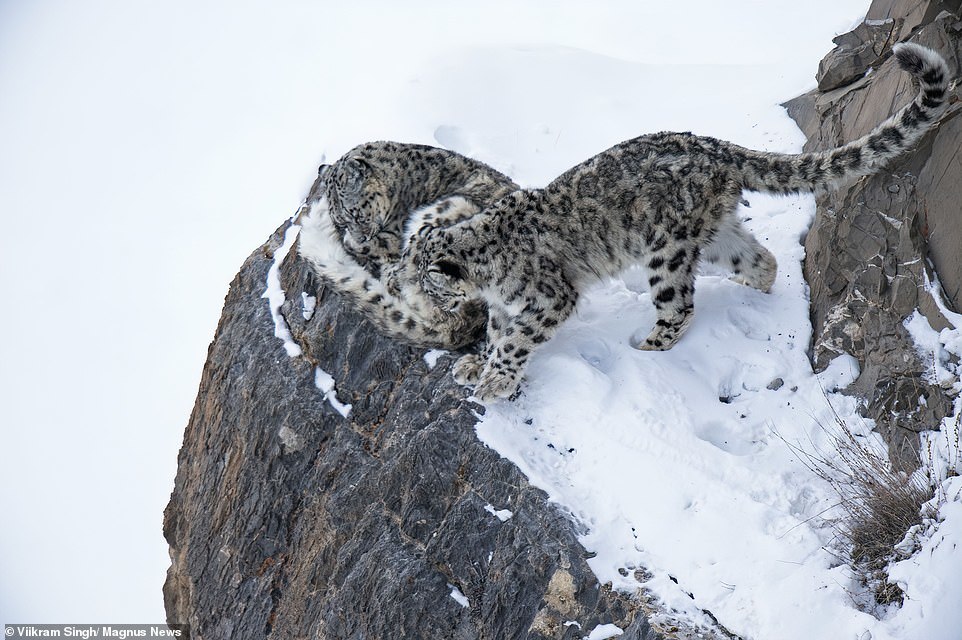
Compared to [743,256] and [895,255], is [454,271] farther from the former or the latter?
[895,255]

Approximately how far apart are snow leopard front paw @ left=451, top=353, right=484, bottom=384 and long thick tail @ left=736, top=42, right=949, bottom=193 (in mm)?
2529

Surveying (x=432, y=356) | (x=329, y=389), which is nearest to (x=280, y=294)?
(x=329, y=389)

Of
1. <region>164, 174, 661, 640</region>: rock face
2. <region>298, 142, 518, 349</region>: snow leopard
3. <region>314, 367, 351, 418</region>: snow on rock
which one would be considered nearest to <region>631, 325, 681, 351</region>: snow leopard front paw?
<region>164, 174, 661, 640</region>: rock face

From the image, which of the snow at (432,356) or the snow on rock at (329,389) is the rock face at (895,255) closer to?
the snow at (432,356)

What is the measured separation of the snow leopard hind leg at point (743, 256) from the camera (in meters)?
A: 8.23

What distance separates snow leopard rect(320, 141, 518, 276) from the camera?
9.52 m

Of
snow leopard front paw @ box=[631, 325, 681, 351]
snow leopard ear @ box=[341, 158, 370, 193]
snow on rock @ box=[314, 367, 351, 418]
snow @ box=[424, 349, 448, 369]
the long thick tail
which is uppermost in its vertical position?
the long thick tail

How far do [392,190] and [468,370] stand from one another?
2.49 metres

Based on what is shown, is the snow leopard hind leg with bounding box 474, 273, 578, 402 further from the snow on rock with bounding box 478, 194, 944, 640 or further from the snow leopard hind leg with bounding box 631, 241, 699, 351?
the snow leopard hind leg with bounding box 631, 241, 699, 351

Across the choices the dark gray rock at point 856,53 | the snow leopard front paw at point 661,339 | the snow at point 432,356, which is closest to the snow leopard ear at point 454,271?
the snow at point 432,356

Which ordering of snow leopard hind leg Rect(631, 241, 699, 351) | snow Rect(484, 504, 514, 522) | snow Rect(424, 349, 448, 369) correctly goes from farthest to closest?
snow Rect(424, 349, 448, 369), snow leopard hind leg Rect(631, 241, 699, 351), snow Rect(484, 504, 514, 522)

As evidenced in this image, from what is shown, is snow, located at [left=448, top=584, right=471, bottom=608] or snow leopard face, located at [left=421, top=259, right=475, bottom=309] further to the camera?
snow leopard face, located at [left=421, top=259, right=475, bottom=309]

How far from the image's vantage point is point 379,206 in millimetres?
9570

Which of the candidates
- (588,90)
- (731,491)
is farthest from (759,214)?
(588,90)
